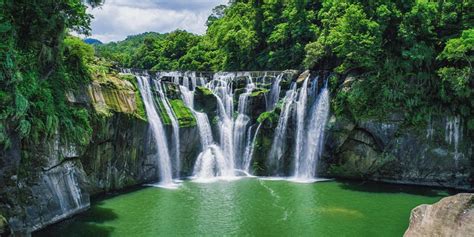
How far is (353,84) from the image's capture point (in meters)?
23.2

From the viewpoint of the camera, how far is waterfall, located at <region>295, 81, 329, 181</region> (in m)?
24.0

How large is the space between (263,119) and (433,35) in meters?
10.6

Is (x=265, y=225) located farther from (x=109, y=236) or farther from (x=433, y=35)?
(x=433, y=35)

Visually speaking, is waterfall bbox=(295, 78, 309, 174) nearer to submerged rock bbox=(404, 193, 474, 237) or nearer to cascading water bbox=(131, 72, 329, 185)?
cascading water bbox=(131, 72, 329, 185)

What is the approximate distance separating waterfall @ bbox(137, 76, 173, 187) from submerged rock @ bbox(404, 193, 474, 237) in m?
14.0

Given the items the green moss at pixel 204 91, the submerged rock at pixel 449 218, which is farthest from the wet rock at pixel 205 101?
the submerged rock at pixel 449 218

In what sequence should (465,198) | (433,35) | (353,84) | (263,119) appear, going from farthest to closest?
(263,119) → (353,84) → (433,35) → (465,198)

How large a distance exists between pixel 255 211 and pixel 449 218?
865cm

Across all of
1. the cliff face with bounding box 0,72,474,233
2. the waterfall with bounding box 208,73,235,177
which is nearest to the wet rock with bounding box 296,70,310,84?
the cliff face with bounding box 0,72,474,233

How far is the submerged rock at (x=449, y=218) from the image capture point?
933 centimetres

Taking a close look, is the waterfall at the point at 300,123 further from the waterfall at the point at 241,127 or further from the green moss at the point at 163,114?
the green moss at the point at 163,114

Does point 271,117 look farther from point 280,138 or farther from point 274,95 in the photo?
point 274,95

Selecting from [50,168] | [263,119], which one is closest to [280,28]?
[263,119]

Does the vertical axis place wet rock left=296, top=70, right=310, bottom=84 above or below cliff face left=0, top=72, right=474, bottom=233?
above
